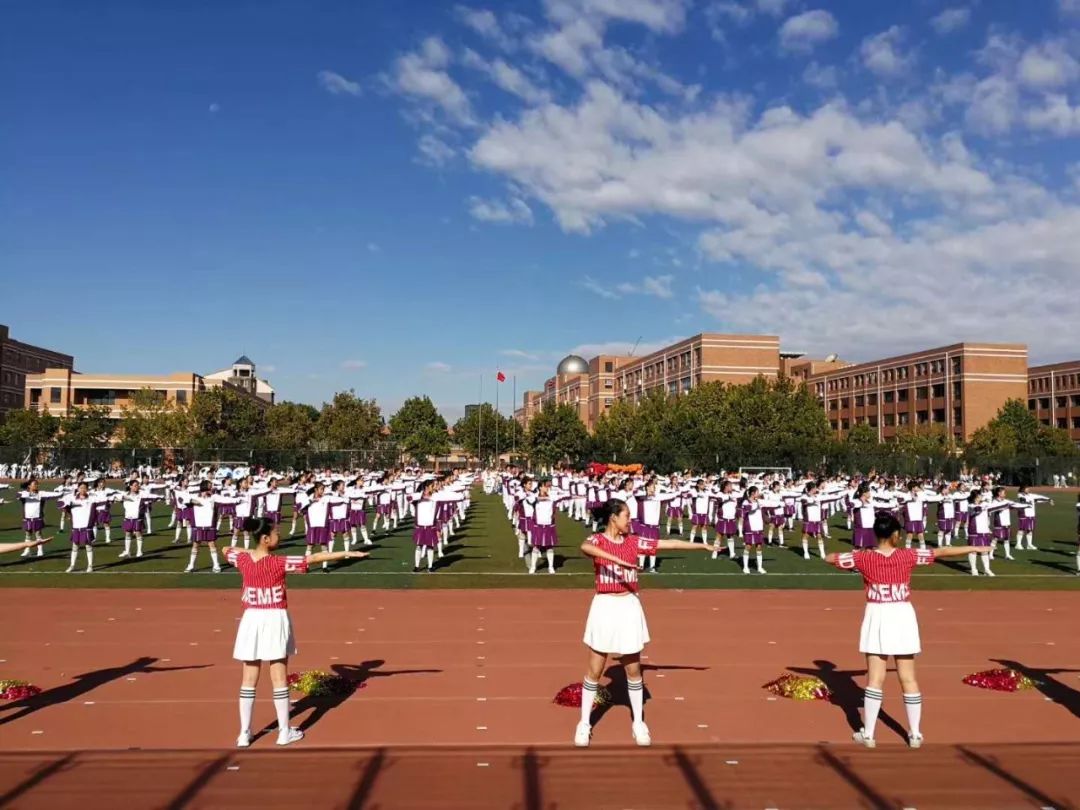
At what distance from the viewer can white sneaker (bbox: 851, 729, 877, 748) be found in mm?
6746

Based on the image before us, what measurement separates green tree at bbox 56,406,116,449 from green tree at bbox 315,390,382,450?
1906 cm

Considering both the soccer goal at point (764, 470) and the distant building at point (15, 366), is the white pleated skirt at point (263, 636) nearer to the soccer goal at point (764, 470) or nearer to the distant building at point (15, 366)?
the soccer goal at point (764, 470)

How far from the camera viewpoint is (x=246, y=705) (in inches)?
258

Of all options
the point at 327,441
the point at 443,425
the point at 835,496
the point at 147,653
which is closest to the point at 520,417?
the point at 443,425

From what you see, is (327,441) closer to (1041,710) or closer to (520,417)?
(1041,710)

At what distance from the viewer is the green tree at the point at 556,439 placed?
76812 mm

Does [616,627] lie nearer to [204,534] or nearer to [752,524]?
[752,524]

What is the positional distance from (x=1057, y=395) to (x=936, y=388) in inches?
650

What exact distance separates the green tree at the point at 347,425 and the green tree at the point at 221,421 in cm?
680

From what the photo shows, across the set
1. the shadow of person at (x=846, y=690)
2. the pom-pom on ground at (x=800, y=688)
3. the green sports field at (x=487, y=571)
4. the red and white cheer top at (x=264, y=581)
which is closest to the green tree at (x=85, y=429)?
the green sports field at (x=487, y=571)

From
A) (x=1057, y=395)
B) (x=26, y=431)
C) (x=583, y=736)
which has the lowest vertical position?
(x=583, y=736)

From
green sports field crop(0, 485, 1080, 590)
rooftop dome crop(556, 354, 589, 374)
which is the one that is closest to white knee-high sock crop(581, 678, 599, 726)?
green sports field crop(0, 485, 1080, 590)

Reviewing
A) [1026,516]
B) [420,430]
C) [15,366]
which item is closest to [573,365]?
[420,430]

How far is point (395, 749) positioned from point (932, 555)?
15.5 feet
